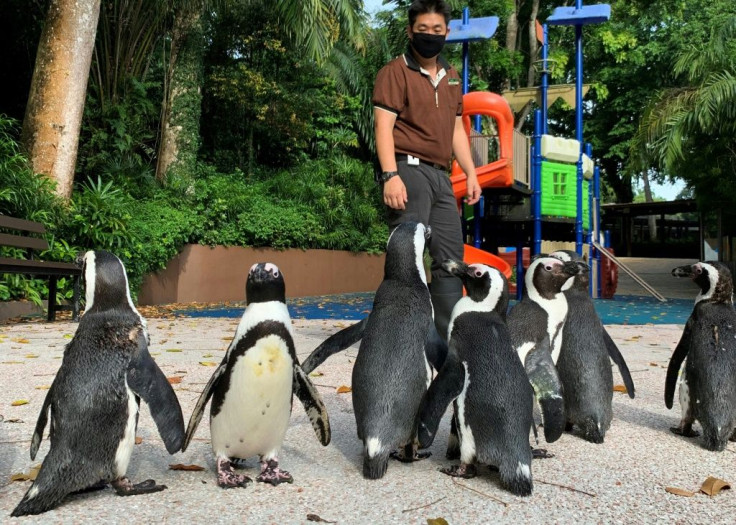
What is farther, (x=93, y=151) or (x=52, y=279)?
(x=93, y=151)

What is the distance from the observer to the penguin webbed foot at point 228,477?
2.15 meters

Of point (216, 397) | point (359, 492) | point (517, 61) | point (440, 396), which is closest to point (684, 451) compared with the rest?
point (440, 396)

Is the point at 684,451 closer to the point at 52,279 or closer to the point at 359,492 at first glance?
the point at 359,492

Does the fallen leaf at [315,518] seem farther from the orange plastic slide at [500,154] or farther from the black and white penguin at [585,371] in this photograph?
the orange plastic slide at [500,154]

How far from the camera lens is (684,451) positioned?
2.71 m

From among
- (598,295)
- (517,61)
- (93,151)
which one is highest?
(517,61)

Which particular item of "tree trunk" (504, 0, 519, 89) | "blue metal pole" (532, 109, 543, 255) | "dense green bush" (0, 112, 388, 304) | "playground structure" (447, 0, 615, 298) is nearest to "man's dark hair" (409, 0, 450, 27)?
"dense green bush" (0, 112, 388, 304)

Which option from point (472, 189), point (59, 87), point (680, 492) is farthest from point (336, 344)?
point (59, 87)

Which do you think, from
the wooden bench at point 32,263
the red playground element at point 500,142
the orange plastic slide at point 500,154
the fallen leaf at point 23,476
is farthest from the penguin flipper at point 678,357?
the red playground element at point 500,142

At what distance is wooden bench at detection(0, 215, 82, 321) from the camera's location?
6.30m

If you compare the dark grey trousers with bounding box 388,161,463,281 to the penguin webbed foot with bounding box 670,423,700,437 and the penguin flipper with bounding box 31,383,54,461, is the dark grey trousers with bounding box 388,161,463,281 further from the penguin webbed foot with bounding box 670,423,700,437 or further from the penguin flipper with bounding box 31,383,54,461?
the penguin flipper with bounding box 31,383,54,461

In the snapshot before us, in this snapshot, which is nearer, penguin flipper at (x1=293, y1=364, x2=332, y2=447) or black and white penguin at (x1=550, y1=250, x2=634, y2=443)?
penguin flipper at (x1=293, y1=364, x2=332, y2=447)

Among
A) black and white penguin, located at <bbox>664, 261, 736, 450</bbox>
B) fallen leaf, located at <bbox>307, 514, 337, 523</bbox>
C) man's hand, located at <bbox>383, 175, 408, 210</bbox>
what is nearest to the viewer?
fallen leaf, located at <bbox>307, 514, 337, 523</bbox>

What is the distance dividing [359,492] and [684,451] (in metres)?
1.42
